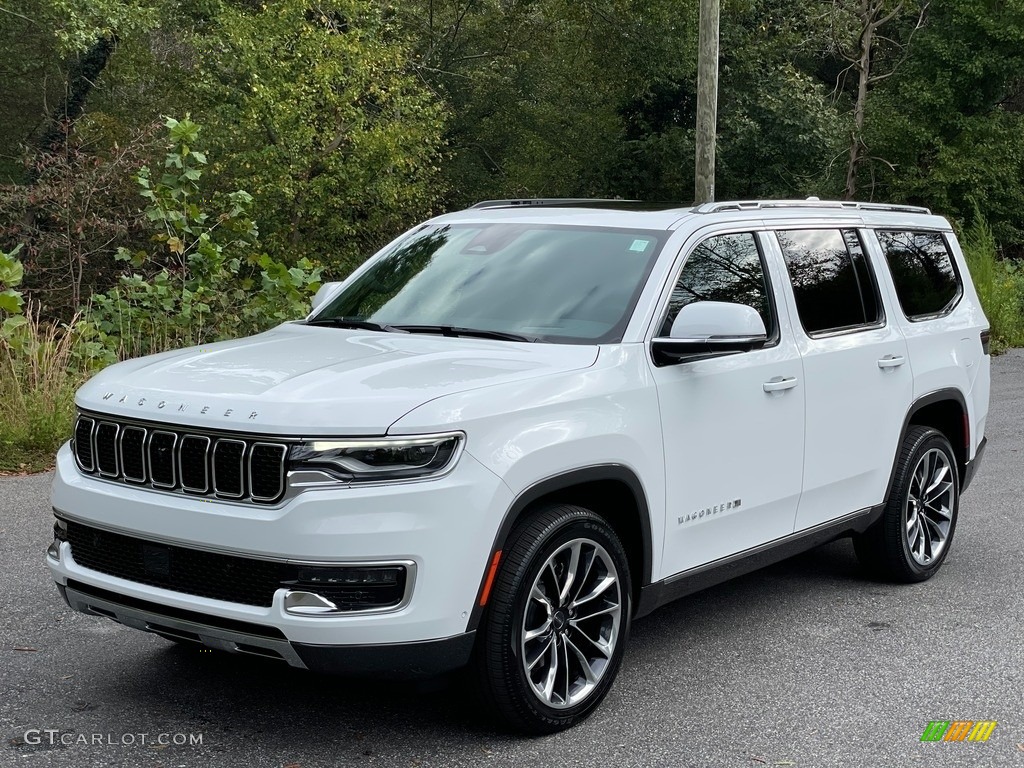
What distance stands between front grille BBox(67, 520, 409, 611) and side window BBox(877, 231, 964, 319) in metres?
3.69

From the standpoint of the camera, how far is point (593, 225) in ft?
18.1

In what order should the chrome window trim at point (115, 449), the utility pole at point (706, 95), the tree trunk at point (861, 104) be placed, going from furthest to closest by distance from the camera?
the tree trunk at point (861, 104) < the utility pole at point (706, 95) < the chrome window trim at point (115, 449)

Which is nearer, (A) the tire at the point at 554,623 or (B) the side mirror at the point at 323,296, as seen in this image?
(A) the tire at the point at 554,623

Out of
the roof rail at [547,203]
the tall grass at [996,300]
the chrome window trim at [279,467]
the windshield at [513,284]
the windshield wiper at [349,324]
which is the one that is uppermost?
the roof rail at [547,203]

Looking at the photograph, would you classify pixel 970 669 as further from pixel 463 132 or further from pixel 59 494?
pixel 463 132

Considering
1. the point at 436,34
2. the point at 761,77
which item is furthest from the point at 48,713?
the point at 436,34

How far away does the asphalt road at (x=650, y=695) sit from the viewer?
4.33 meters

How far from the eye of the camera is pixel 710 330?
473 cm

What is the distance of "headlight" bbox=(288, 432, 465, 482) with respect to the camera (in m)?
3.88

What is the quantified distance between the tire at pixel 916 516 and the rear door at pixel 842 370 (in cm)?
18

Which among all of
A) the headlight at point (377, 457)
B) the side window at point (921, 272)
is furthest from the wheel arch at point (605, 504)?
the side window at point (921, 272)

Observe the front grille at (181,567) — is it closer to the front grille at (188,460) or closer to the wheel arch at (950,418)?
the front grille at (188,460)

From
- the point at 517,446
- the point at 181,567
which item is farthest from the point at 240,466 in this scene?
the point at 517,446

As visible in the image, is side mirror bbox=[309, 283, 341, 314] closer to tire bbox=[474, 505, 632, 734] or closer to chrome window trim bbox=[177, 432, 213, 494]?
chrome window trim bbox=[177, 432, 213, 494]
